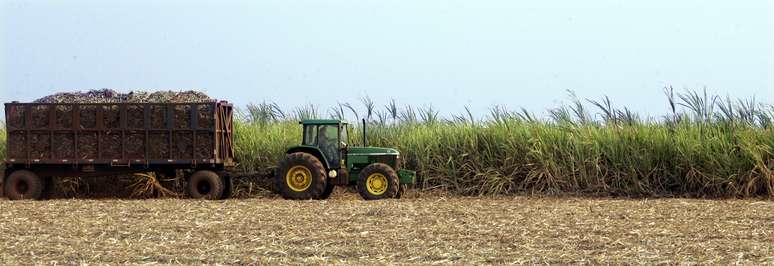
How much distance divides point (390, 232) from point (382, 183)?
5.36 metres

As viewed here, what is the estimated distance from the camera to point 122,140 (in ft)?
58.5

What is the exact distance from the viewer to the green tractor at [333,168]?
55.4ft

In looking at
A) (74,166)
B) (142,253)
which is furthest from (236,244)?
(74,166)

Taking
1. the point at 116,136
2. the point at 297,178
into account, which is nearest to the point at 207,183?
the point at 116,136

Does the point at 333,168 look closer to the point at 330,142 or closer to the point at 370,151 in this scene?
the point at 330,142

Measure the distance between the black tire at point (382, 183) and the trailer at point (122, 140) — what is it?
104 inches

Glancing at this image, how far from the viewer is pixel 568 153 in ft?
59.7

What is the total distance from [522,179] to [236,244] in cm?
865

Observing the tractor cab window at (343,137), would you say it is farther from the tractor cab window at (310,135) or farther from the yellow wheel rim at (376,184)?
the yellow wheel rim at (376,184)

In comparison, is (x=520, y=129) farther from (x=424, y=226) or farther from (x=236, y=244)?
(x=236, y=244)

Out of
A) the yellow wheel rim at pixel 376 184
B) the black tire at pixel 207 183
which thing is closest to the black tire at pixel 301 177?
the yellow wheel rim at pixel 376 184

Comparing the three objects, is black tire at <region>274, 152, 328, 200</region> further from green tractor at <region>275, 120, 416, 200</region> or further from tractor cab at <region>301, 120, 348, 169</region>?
tractor cab at <region>301, 120, 348, 169</region>

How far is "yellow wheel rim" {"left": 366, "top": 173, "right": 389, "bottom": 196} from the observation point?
1689cm

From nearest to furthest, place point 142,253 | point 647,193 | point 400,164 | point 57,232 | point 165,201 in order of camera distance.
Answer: point 142,253
point 57,232
point 165,201
point 647,193
point 400,164
